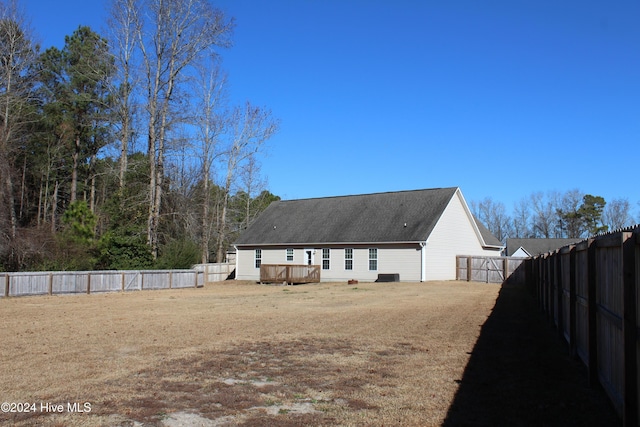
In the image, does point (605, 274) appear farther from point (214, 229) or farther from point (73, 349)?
point (214, 229)

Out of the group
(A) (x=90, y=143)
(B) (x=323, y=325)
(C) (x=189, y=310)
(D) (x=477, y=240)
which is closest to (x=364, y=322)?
(B) (x=323, y=325)

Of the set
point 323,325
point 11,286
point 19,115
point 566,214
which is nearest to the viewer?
point 323,325

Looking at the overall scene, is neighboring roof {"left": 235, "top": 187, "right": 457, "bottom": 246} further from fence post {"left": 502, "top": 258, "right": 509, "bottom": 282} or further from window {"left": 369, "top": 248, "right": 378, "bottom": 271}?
fence post {"left": 502, "top": 258, "right": 509, "bottom": 282}

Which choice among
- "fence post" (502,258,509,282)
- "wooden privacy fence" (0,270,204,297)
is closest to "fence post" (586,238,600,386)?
"wooden privacy fence" (0,270,204,297)

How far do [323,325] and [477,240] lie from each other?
28196mm

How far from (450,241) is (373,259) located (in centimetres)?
516

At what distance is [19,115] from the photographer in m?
35.2

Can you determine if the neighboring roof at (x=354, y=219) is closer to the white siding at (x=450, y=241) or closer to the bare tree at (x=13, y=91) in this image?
the white siding at (x=450, y=241)

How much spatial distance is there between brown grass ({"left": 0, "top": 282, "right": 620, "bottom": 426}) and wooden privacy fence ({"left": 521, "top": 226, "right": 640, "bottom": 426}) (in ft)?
2.65

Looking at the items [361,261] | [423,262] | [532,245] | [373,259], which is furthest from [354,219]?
[532,245]

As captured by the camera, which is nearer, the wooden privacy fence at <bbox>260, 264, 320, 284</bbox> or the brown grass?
the brown grass

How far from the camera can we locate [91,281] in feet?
85.1

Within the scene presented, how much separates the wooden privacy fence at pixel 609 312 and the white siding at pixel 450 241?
23.5 m

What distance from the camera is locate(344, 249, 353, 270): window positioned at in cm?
3525
